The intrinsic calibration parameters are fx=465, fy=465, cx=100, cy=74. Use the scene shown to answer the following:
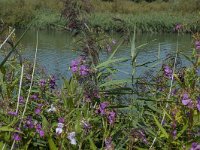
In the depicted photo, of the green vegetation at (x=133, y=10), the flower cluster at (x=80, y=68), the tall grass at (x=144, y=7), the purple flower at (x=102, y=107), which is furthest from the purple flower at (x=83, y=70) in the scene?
the tall grass at (x=144, y=7)

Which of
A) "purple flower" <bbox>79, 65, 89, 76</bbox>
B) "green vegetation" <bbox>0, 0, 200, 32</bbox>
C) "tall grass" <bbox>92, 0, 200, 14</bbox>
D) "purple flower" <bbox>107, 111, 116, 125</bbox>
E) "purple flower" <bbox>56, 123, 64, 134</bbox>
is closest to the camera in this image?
"purple flower" <bbox>56, 123, 64, 134</bbox>

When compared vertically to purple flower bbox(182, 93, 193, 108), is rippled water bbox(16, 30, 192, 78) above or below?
below

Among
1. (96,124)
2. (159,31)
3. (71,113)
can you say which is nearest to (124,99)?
(96,124)

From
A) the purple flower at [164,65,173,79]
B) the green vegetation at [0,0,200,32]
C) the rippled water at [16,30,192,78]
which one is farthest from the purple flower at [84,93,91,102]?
the green vegetation at [0,0,200,32]

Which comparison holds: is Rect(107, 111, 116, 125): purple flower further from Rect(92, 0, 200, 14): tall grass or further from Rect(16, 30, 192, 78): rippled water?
Rect(92, 0, 200, 14): tall grass

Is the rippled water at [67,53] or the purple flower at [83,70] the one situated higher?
the purple flower at [83,70]

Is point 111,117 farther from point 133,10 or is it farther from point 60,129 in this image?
point 133,10

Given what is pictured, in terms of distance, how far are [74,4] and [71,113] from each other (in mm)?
421

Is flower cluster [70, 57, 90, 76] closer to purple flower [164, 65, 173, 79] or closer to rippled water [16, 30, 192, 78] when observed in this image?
rippled water [16, 30, 192, 78]

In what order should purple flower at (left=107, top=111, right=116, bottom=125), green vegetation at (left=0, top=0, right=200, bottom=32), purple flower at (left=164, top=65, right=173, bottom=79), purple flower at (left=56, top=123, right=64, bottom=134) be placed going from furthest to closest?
green vegetation at (left=0, top=0, right=200, bottom=32)
purple flower at (left=164, top=65, right=173, bottom=79)
purple flower at (left=107, top=111, right=116, bottom=125)
purple flower at (left=56, top=123, right=64, bottom=134)

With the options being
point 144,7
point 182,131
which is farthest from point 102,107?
point 144,7

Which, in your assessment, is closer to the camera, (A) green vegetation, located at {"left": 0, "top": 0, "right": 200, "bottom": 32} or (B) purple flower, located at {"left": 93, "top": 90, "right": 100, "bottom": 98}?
(B) purple flower, located at {"left": 93, "top": 90, "right": 100, "bottom": 98}

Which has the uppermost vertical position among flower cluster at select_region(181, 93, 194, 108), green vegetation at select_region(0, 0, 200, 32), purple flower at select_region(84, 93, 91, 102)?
flower cluster at select_region(181, 93, 194, 108)

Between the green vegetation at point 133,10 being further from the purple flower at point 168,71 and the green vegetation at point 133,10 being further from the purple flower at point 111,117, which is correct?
the purple flower at point 111,117
